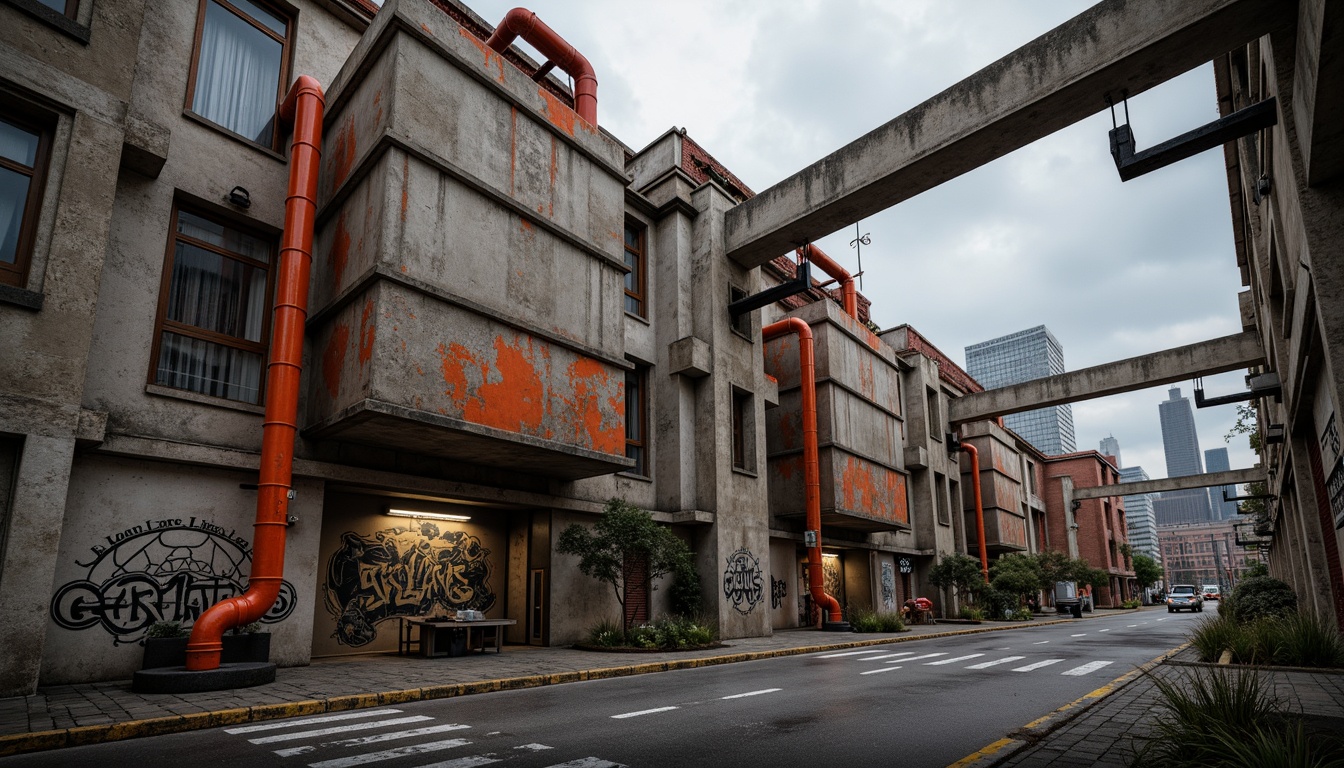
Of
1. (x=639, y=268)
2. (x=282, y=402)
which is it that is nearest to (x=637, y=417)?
(x=639, y=268)

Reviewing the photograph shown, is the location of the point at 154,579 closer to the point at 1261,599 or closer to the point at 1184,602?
the point at 1261,599

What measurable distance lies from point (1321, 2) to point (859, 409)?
21089 mm

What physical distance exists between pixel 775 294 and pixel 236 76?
45.5 feet

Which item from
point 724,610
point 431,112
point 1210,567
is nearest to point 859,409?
point 724,610

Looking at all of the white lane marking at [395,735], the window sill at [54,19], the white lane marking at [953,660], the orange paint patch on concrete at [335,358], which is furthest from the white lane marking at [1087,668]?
the window sill at [54,19]

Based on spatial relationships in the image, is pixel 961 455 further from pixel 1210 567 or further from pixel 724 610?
pixel 1210 567

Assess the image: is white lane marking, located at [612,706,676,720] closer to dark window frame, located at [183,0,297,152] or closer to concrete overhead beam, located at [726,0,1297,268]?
dark window frame, located at [183,0,297,152]

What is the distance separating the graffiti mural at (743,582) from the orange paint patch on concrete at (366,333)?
37.5 feet

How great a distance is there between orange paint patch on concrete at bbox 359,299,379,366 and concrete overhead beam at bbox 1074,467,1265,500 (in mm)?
46890

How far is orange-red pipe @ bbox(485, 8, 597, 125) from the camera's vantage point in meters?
17.2

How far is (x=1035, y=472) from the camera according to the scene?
56406mm

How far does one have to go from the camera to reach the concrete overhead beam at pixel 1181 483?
150 ft

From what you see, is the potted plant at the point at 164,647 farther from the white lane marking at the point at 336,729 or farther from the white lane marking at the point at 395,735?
the white lane marking at the point at 395,735

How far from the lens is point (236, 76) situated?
1404 centimetres
